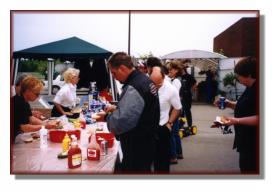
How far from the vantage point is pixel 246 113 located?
2150 mm

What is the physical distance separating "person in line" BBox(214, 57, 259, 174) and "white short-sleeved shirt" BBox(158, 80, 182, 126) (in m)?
0.48

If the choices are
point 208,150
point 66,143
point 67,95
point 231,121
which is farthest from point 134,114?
point 208,150

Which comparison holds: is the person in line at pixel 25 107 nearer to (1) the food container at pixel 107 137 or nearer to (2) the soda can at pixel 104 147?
(1) the food container at pixel 107 137

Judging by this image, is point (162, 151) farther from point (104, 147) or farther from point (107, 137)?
point (104, 147)

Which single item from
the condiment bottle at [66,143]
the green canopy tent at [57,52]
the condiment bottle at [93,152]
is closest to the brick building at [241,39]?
the green canopy tent at [57,52]

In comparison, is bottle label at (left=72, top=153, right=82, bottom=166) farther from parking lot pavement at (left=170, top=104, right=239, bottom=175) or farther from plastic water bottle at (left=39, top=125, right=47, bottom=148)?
parking lot pavement at (left=170, top=104, right=239, bottom=175)

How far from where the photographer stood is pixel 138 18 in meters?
2.29

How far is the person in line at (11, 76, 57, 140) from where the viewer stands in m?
2.27

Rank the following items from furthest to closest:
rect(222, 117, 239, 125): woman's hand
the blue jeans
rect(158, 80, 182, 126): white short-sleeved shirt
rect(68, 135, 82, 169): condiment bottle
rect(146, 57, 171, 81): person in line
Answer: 1. the blue jeans
2. rect(158, 80, 182, 126): white short-sleeved shirt
3. rect(146, 57, 171, 81): person in line
4. rect(222, 117, 239, 125): woman's hand
5. rect(68, 135, 82, 169): condiment bottle

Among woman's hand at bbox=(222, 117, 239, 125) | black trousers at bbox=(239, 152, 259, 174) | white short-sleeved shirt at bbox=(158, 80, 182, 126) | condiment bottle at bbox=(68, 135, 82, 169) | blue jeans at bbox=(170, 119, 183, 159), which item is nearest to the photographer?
condiment bottle at bbox=(68, 135, 82, 169)

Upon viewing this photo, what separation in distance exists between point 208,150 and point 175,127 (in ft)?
1.23

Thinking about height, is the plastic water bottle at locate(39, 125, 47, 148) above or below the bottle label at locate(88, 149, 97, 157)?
above

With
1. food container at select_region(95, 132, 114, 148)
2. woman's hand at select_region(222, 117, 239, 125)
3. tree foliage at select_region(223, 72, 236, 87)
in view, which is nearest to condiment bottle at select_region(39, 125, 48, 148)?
food container at select_region(95, 132, 114, 148)
